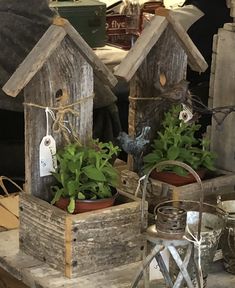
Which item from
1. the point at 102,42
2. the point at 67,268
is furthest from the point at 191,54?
the point at 102,42

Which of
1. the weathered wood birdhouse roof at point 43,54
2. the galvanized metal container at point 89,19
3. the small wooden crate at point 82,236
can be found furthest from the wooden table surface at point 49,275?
the galvanized metal container at point 89,19

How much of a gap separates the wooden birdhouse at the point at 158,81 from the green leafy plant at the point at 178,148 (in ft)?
0.12

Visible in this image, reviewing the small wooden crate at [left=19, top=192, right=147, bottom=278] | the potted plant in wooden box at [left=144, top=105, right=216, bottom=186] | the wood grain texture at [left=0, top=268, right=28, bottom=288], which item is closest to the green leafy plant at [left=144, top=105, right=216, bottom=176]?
the potted plant in wooden box at [left=144, top=105, right=216, bottom=186]

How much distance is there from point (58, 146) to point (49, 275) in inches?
10.5

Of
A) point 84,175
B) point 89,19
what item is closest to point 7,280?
point 84,175

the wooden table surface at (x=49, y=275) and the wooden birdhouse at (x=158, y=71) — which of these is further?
the wooden birdhouse at (x=158, y=71)

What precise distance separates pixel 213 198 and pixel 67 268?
388mm

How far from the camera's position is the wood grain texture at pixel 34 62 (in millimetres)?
1418

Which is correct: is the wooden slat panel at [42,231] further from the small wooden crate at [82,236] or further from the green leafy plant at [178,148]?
the green leafy plant at [178,148]

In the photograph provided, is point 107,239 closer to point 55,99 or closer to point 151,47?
point 55,99

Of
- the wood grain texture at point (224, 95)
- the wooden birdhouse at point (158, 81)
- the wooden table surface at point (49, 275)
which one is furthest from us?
the wood grain texture at point (224, 95)

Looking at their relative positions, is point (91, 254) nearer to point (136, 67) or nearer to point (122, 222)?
point (122, 222)

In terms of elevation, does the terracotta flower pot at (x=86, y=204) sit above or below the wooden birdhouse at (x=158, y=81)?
below

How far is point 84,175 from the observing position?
1.44 metres
